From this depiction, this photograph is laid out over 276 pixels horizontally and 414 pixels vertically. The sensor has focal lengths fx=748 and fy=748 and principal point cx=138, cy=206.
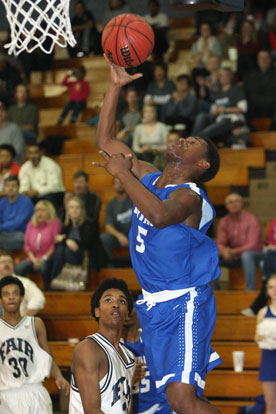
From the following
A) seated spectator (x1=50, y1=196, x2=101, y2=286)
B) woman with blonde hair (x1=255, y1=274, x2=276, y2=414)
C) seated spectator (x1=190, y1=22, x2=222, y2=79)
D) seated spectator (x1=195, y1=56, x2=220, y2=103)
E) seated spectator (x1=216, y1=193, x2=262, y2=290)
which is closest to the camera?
woman with blonde hair (x1=255, y1=274, x2=276, y2=414)

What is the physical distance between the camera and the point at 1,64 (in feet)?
46.1

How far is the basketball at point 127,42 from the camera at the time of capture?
5043mm

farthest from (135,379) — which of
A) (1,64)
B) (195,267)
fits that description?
(1,64)

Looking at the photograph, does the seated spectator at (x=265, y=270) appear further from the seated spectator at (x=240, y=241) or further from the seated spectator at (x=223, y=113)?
the seated spectator at (x=223, y=113)

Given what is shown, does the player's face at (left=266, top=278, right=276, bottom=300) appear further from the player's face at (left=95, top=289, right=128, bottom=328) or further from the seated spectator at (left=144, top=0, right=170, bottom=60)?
the seated spectator at (left=144, top=0, right=170, bottom=60)

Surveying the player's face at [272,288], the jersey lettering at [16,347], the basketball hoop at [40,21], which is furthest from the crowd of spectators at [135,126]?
the basketball hoop at [40,21]

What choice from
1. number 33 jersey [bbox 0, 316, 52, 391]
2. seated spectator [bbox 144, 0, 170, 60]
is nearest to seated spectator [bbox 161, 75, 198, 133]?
seated spectator [bbox 144, 0, 170, 60]

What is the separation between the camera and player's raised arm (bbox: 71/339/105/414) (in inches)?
177

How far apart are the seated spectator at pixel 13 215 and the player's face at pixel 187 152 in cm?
530

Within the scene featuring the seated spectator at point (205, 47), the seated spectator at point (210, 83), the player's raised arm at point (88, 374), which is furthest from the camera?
the seated spectator at point (205, 47)

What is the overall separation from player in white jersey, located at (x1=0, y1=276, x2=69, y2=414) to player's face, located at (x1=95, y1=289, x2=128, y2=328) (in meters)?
1.20

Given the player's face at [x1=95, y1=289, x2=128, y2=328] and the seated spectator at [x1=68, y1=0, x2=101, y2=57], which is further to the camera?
the seated spectator at [x1=68, y1=0, x2=101, y2=57]

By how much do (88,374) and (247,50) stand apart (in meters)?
9.73

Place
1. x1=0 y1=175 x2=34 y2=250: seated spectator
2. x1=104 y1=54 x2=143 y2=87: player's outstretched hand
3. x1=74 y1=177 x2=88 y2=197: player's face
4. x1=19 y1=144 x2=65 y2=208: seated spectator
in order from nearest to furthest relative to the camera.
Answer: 1. x1=104 y1=54 x2=143 y2=87: player's outstretched hand
2. x1=74 y1=177 x2=88 y2=197: player's face
3. x1=0 y1=175 x2=34 y2=250: seated spectator
4. x1=19 y1=144 x2=65 y2=208: seated spectator
